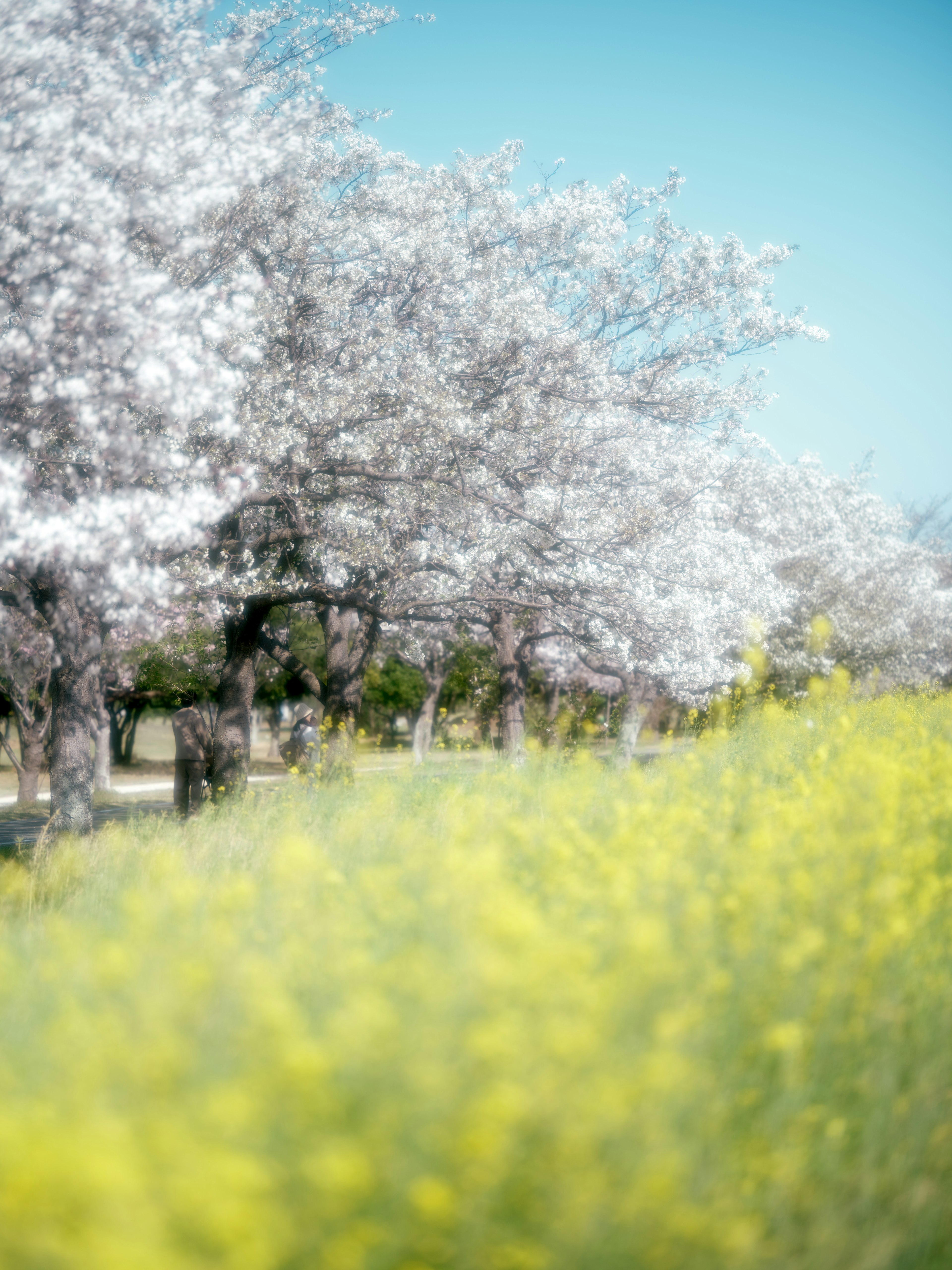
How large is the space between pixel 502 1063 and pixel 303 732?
535 inches

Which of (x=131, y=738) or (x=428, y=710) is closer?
(x=428, y=710)

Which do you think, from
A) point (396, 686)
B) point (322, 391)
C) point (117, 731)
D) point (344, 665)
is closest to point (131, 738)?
point (117, 731)

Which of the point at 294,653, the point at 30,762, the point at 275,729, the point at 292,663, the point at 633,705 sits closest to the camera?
the point at 292,663

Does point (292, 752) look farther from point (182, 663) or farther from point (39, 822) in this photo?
point (182, 663)

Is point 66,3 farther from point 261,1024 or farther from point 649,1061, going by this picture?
point 649,1061

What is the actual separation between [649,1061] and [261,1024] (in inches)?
47.2

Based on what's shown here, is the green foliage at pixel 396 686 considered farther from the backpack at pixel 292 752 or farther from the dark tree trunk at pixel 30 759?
the backpack at pixel 292 752

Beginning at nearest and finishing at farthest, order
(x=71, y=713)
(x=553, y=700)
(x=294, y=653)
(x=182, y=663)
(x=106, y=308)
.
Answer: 1. (x=106, y=308)
2. (x=71, y=713)
3. (x=294, y=653)
4. (x=182, y=663)
5. (x=553, y=700)

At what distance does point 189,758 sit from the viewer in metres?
12.9

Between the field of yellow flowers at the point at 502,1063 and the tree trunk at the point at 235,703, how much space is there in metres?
9.00

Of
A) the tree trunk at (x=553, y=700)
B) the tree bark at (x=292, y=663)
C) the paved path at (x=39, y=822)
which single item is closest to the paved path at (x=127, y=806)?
the paved path at (x=39, y=822)

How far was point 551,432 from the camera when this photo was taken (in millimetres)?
13758

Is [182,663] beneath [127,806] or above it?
above

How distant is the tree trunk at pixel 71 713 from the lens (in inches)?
391
